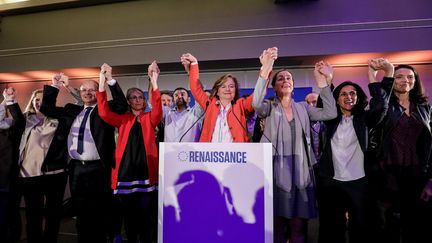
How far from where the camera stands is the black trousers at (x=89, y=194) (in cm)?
226

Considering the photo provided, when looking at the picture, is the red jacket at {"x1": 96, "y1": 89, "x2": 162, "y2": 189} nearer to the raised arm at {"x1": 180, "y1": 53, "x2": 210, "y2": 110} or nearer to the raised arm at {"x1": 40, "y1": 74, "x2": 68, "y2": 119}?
the raised arm at {"x1": 180, "y1": 53, "x2": 210, "y2": 110}

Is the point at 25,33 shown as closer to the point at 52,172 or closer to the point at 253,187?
the point at 52,172

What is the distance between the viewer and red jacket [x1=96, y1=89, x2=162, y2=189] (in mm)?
2252

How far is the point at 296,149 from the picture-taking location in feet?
6.35

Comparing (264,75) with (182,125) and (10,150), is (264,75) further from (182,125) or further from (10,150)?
(10,150)

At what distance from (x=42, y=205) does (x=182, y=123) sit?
169 cm

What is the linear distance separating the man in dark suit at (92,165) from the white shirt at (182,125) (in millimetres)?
641

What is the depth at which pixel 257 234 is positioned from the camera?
1.20 metres

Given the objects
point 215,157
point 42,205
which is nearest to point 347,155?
point 215,157

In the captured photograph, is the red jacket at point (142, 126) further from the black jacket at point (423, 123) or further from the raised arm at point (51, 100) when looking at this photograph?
the black jacket at point (423, 123)

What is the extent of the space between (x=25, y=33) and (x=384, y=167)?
6.55m

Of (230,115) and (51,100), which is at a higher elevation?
(51,100)

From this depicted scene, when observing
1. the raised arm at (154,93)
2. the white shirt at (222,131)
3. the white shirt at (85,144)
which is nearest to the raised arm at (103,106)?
the white shirt at (85,144)

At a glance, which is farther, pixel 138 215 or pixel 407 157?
pixel 138 215
